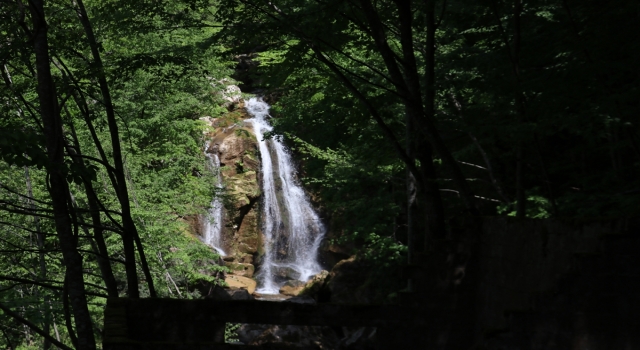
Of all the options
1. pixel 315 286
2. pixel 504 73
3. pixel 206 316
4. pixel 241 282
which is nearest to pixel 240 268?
pixel 241 282

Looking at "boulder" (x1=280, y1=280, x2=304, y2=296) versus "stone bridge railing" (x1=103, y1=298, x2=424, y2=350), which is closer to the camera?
"stone bridge railing" (x1=103, y1=298, x2=424, y2=350)

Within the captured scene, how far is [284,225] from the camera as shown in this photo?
26047 millimetres

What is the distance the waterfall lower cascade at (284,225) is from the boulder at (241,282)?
46 cm

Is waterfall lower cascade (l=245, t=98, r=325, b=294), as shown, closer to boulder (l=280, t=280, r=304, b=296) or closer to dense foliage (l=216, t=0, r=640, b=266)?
boulder (l=280, t=280, r=304, b=296)

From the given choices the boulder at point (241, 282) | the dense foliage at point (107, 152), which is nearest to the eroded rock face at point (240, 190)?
the boulder at point (241, 282)

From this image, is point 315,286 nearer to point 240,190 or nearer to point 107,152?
point 240,190

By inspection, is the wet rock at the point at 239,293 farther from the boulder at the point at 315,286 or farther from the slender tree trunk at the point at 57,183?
the slender tree trunk at the point at 57,183

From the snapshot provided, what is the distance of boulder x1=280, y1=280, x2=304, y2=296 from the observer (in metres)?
22.6

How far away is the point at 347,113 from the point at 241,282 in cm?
1259

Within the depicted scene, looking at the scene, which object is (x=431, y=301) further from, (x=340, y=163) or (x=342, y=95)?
(x=340, y=163)

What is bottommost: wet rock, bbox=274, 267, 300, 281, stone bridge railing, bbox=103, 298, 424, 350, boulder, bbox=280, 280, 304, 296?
stone bridge railing, bbox=103, 298, 424, 350

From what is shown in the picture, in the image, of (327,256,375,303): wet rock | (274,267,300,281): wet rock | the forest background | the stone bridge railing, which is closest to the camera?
the stone bridge railing

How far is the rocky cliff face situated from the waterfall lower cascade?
0.41 meters

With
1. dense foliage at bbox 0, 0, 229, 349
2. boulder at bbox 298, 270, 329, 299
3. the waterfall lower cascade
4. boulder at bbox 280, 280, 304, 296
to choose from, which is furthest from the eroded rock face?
boulder at bbox 298, 270, 329, 299
